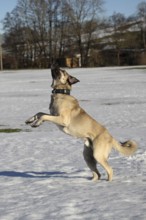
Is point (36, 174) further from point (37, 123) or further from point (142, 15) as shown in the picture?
point (142, 15)

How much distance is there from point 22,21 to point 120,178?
96.3m

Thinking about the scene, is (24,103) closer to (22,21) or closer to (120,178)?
(120,178)

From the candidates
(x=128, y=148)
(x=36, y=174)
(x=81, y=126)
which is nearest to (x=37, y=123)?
(x=81, y=126)

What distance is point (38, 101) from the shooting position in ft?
85.2

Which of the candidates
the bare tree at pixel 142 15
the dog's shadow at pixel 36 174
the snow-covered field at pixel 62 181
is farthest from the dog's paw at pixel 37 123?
the bare tree at pixel 142 15

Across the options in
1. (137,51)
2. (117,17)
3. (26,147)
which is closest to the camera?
(26,147)

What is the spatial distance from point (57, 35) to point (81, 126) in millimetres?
96625

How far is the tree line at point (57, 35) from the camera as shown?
329 feet

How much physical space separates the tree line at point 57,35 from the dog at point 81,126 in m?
91.4

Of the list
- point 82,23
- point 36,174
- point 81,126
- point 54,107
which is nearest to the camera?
point 81,126

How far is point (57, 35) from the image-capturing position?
337 feet

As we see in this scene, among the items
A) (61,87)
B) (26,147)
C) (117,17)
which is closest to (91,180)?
(61,87)

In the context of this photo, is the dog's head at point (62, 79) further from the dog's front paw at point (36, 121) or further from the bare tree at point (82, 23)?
the bare tree at point (82, 23)

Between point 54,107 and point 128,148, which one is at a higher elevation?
point 54,107
